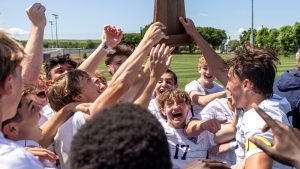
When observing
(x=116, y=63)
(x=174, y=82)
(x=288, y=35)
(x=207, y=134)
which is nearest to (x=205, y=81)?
(x=174, y=82)

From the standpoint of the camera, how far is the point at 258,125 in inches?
106

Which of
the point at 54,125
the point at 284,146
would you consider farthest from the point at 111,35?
the point at 284,146

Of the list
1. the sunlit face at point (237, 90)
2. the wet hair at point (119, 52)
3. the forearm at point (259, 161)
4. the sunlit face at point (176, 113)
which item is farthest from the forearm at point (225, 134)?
the wet hair at point (119, 52)

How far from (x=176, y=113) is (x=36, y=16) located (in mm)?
1594

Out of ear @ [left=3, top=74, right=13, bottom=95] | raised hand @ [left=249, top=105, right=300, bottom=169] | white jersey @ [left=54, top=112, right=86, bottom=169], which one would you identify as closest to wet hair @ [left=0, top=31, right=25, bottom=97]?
ear @ [left=3, top=74, right=13, bottom=95]

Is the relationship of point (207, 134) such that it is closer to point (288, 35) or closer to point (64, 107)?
point (64, 107)

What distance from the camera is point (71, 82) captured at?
11.2 ft

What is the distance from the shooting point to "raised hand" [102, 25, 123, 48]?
456 centimetres

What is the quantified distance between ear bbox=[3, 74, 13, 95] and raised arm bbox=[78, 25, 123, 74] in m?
2.54

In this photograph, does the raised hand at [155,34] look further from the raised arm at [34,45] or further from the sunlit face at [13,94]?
the sunlit face at [13,94]

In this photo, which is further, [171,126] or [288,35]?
[288,35]

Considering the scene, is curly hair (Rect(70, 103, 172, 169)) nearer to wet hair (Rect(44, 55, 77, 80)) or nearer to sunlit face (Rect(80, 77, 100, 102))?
sunlit face (Rect(80, 77, 100, 102))

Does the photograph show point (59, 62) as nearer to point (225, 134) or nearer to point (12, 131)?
point (225, 134)

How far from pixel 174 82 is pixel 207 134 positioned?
4.78 feet
